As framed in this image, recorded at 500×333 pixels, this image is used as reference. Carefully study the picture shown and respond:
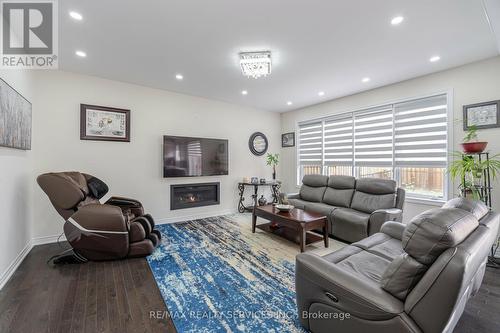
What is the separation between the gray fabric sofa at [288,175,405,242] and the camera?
3202 mm

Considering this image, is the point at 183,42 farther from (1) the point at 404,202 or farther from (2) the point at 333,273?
(1) the point at 404,202

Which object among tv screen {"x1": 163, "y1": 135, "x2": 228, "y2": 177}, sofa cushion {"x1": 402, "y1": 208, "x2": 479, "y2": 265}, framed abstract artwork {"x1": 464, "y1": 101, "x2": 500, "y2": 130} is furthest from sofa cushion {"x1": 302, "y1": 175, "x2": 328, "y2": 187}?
sofa cushion {"x1": 402, "y1": 208, "x2": 479, "y2": 265}

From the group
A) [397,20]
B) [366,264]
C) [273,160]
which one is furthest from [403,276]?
[273,160]

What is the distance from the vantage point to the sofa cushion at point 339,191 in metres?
3.99

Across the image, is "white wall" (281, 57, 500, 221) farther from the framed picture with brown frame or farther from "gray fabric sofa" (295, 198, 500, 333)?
the framed picture with brown frame

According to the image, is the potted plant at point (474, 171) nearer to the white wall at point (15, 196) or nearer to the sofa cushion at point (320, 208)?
the sofa cushion at point (320, 208)

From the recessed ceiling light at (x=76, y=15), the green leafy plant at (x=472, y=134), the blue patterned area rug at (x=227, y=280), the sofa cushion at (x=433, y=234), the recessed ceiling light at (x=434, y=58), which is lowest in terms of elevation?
the blue patterned area rug at (x=227, y=280)

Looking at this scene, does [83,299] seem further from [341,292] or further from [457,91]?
[457,91]

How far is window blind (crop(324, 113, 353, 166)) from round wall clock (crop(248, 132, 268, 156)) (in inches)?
63.4

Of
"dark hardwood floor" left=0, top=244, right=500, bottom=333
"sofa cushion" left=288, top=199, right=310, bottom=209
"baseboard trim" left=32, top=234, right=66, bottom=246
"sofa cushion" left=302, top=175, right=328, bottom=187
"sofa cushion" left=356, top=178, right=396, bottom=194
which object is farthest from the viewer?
"sofa cushion" left=302, top=175, right=328, bottom=187

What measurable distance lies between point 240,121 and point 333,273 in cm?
453

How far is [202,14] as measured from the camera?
2.12 m

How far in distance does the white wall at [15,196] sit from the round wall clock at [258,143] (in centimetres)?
411

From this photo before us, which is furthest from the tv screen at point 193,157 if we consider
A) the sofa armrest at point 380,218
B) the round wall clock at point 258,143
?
the sofa armrest at point 380,218
